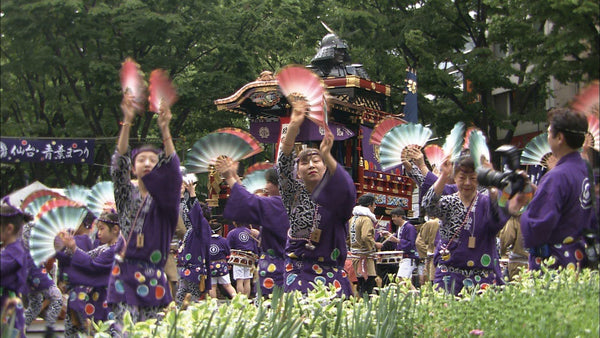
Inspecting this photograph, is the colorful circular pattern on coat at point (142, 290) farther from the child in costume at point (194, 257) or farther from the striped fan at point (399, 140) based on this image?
the child in costume at point (194, 257)

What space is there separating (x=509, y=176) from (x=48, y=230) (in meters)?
3.35

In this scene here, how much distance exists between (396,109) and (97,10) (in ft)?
25.7

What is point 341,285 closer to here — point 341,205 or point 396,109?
point 341,205

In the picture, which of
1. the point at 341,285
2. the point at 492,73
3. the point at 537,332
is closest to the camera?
the point at 537,332

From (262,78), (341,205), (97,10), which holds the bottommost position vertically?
(341,205)

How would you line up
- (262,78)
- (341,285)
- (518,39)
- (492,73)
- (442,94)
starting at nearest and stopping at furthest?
(341,285) → (262,78) → (518,39) → (492,73) → (442,94)

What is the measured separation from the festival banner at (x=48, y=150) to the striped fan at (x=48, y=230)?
15.8 meters

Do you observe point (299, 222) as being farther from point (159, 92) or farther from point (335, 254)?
point (159, 92)

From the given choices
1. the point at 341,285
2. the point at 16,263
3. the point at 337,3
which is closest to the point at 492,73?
the point at 337,3

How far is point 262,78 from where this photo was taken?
15.4 meters

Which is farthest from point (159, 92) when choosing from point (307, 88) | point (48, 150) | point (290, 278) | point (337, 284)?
point (48, 150)

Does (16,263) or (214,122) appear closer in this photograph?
(16,263)

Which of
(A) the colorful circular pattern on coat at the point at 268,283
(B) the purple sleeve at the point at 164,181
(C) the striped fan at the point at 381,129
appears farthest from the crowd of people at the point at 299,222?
(C) the striped fan at the point at 381,129

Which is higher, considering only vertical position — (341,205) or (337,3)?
(337,3)
